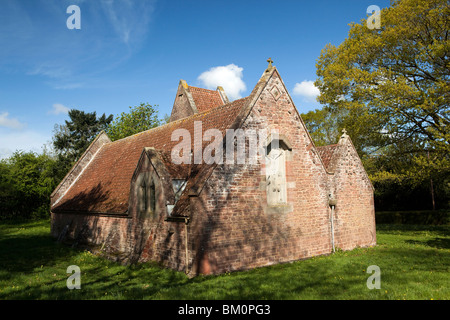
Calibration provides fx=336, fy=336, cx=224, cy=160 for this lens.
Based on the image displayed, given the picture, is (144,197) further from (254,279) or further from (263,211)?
(254,279)

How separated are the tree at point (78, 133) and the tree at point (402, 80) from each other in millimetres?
38413

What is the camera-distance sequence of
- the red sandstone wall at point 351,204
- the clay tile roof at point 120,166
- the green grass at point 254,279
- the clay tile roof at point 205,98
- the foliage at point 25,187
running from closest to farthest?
the green grass at point 254,279
the clay tile roof at point 120,166
the red sandstone wall at point 351,204
the clay tile roof at point 205,98
the foliage at point 25,187

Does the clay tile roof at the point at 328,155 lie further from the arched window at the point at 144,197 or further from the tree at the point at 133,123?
the tree at the point at 133,123

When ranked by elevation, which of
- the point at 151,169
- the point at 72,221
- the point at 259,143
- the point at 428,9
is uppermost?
the point at 428,9

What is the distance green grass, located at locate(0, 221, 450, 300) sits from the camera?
9016 mm

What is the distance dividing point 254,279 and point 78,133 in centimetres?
4935

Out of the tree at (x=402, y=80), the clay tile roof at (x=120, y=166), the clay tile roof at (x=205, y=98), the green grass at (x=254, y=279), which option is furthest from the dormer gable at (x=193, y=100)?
the green grass at (x=254, y=279)

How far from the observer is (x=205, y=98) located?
25.5m

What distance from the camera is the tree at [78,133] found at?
168ft

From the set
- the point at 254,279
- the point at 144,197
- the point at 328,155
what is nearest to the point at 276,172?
the point at 254,279
